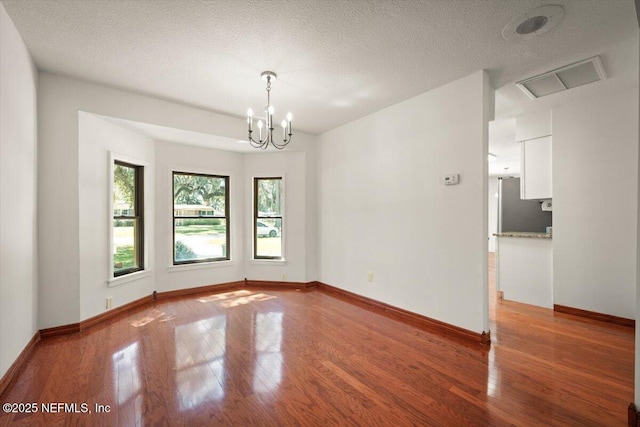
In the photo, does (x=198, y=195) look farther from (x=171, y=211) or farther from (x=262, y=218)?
(x=262, y=218)

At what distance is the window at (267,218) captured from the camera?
5.09m

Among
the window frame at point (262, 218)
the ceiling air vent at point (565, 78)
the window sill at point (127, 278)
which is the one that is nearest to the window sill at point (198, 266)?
the window sill at point (127, 278)

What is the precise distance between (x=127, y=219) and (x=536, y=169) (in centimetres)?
584

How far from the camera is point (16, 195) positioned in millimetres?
2264

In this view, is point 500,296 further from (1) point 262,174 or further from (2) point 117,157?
(2) point 117,157

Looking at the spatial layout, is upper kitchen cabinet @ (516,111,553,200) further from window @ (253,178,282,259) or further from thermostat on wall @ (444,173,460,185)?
window @ (253,178,282,259)

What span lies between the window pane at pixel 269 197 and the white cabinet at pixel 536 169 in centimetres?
392

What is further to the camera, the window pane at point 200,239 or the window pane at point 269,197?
the window pane at point 269,197

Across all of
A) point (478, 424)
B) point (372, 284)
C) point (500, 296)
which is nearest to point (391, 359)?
point (478, 424)

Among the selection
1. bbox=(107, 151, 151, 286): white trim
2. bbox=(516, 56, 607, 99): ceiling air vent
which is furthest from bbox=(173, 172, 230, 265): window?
bbox=(516, 56, 607, 99): ceiling air vent

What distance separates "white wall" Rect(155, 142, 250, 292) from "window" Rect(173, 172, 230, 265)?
0.11 metres

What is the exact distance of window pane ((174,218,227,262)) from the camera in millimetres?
4559

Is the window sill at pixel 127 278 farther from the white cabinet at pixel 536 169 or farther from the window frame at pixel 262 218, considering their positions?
the white cabinet at pixel 536 169

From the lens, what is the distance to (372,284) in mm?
3980
